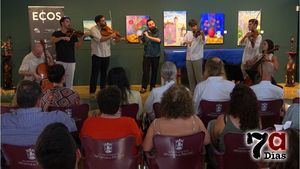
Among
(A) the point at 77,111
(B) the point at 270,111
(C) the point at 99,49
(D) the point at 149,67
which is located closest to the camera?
(A) the point at 77,111

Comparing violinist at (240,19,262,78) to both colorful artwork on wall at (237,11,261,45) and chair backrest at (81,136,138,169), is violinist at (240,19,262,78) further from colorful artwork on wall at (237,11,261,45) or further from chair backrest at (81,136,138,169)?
chair backrest at (81,136,138,169)

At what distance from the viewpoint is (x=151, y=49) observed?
8.37 metres

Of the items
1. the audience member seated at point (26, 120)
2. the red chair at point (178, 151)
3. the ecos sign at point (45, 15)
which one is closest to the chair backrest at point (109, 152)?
the red chair at point (178, 151)

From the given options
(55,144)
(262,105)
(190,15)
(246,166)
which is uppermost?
(190,15)

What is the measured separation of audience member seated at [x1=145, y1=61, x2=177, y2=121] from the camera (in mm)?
4332

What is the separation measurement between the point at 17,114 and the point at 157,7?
6.78 meters

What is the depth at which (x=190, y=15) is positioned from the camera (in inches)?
377

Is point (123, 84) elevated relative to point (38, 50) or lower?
lower

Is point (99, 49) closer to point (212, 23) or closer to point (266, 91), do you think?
point (212, 23)

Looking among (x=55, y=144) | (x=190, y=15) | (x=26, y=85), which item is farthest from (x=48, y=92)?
(x=190, y=15)

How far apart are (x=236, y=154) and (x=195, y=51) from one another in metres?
5.23

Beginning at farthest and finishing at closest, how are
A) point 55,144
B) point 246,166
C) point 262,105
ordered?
point 262,105 → point 246,166 → point 55,144

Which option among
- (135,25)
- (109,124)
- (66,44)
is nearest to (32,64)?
(66,44)

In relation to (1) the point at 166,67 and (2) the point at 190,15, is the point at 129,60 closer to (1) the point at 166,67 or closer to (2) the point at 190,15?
(2) the point at 190,15
